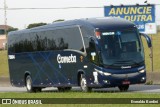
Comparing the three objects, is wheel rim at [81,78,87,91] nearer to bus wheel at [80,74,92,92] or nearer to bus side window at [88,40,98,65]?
bus wheel at [80,74,92,92]

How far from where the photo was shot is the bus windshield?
100ft

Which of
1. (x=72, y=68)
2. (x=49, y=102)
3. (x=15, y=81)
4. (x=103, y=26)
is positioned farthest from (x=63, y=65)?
(x=49, y=102)

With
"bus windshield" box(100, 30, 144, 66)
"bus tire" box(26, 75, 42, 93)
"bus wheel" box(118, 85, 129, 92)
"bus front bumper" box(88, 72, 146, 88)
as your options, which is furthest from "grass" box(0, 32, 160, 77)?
"bus front bumper" box(88, 72, 146, 88)

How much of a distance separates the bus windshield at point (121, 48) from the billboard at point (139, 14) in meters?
27.7

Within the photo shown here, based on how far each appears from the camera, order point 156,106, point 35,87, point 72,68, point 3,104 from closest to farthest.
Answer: point 156,106
point 3,104
point 72,68
point 35,87

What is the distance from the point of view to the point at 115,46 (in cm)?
3059

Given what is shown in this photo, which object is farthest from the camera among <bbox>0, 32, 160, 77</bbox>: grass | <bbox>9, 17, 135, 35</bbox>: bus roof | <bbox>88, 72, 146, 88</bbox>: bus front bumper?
<bbox>0, 32, 160, 77</bbox>: grass

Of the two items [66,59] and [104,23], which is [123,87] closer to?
[66,59]

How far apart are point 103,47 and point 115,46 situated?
54 cm

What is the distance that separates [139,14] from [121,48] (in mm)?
30379

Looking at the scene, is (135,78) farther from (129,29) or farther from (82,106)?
(82,106)

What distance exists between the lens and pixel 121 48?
100 feet

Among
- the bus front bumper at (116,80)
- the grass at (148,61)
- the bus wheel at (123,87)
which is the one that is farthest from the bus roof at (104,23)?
the grass at (148,61)

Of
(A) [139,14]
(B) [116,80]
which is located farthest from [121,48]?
(A) [139,14]
